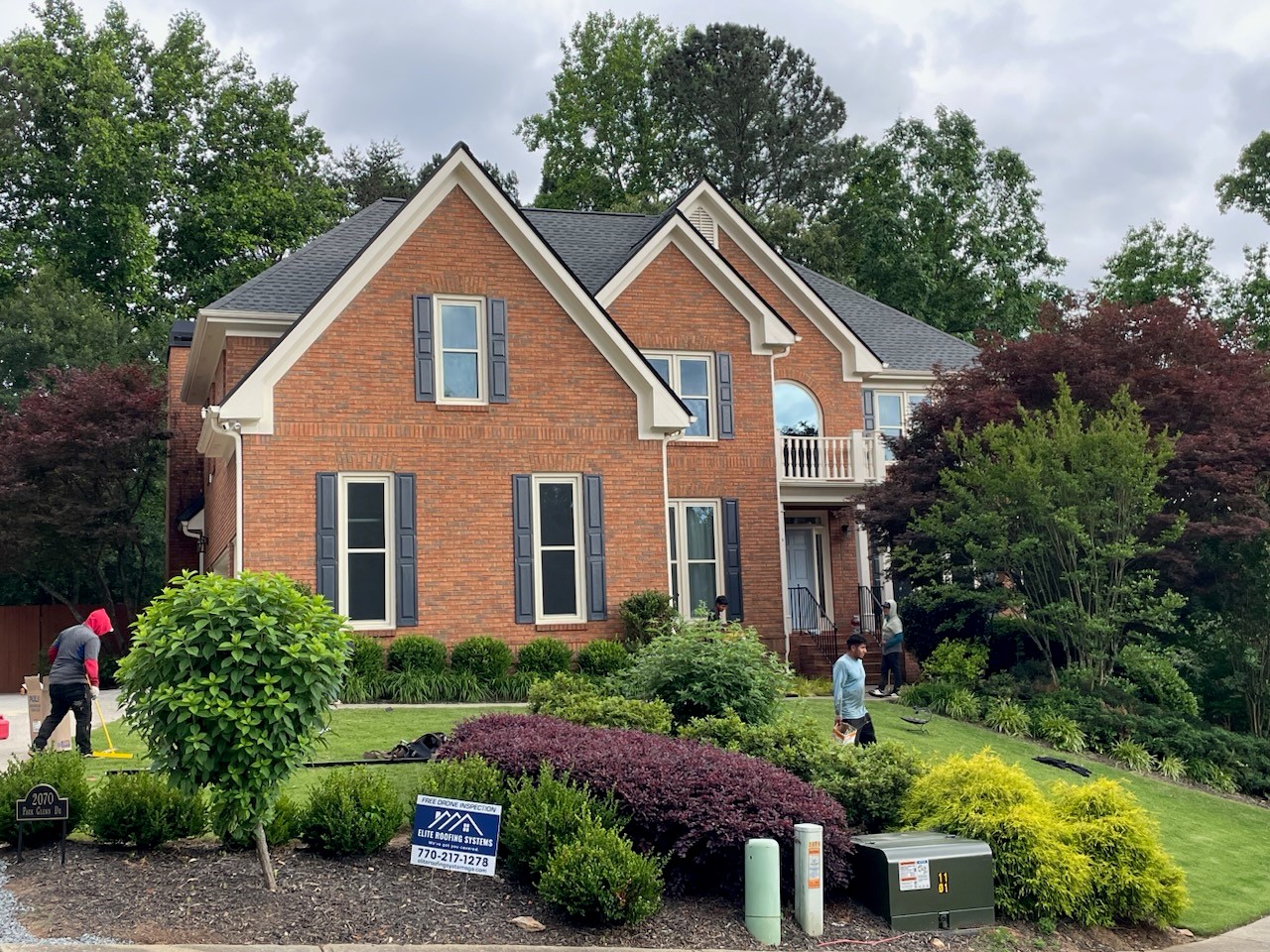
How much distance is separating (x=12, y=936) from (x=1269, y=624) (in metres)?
18.6

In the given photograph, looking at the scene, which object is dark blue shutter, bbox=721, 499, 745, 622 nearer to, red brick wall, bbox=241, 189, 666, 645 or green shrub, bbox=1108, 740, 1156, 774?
red brick wall, bbox=241, 189, 666, 645

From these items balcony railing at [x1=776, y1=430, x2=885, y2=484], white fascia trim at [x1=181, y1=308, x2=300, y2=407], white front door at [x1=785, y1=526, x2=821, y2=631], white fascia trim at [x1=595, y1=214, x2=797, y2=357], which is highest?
white fascia trim at [x1=595, y1=214, x2=797, y2=357]

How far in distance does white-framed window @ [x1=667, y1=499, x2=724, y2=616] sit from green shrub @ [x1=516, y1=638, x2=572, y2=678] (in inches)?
192

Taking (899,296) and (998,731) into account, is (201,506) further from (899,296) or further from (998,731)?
(899,296)

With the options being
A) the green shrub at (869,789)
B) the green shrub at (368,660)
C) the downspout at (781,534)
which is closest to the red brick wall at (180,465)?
the green shrub at (368,660)

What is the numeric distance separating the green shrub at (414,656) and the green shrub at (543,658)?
1225 millimetres

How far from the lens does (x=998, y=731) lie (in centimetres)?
1797

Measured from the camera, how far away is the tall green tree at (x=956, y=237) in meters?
44.1

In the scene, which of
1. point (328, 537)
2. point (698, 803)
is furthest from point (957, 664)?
point (698, 803)

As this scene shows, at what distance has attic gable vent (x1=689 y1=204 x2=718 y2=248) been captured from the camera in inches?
1025

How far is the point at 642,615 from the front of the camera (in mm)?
19156

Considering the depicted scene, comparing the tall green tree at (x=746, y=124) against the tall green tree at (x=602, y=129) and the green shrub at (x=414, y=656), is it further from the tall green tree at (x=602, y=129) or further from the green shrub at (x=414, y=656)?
the green shrub at (x=414, y=656)

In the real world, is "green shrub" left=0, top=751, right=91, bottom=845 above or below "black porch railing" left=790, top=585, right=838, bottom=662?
below

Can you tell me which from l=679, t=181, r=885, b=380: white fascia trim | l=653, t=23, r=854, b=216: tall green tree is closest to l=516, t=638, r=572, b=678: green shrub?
l=679, t=181, r=885, b=380: white fascia trim
